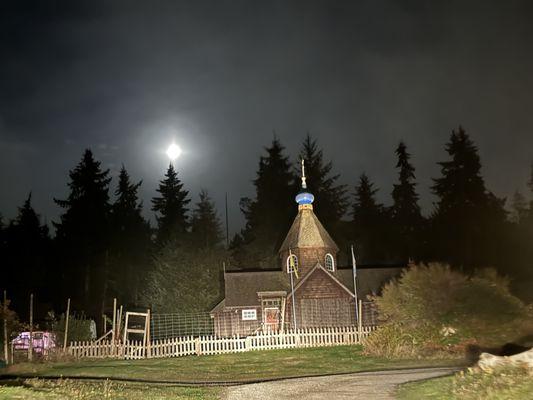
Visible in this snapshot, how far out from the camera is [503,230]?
5231 centimetres

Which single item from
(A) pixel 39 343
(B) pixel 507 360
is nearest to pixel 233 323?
(A) pixel 39 343

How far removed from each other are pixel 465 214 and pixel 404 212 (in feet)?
61.1

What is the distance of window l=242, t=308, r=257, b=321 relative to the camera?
121ft

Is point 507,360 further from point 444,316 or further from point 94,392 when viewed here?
point 444,316

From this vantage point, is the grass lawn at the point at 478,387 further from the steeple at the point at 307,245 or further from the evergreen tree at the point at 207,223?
the evergreen tree at the point at 207,223

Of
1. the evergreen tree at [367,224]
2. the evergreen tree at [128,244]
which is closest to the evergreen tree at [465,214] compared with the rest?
the evergreen tree at [367,224]

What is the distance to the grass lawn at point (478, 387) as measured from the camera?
9.97 meters

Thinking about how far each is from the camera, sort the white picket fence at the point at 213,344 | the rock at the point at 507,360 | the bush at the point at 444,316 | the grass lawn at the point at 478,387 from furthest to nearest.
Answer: the white picket fence at the point at 213,344, the bush at the point at 444,316, the rock at the point at 507,360, the grass lawn at the point at 478,387

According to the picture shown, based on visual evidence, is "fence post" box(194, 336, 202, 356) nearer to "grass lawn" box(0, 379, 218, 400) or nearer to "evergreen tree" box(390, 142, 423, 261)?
"grass lawn" box(0, 379, 218, 400)

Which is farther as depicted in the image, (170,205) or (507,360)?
(170,205)

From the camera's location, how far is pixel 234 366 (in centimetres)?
2192

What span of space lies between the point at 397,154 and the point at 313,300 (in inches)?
1772

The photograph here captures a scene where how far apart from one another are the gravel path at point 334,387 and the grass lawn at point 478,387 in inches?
30.9

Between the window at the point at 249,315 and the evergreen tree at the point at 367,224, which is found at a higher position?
the evergreen tree at the point at 367,224
